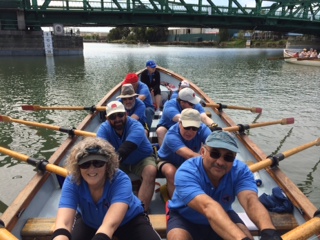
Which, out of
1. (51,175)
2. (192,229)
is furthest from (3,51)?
(192,229)

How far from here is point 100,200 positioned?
9.27 ft

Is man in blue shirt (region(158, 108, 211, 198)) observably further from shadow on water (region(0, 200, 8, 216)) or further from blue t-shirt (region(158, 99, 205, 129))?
shadow on water (region(0, 200, 8, 216))

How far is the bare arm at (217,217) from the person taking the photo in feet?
8.07

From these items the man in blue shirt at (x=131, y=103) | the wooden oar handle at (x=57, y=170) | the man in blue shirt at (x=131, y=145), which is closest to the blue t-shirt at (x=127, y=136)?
the man in blue shirt at (x=131, y=145)

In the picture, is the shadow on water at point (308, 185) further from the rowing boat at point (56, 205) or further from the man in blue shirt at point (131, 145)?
the man in blue shirt at point (131, 145)

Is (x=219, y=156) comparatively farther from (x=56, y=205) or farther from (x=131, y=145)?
(x=56, y=205)

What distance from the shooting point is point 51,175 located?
441cm

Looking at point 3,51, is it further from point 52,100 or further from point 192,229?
point 192,229

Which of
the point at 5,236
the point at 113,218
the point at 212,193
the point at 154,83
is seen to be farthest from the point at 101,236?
the point at 154,83

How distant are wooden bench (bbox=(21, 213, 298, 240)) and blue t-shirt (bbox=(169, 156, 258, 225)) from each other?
49cm

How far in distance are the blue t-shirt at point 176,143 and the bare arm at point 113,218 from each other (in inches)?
58.6

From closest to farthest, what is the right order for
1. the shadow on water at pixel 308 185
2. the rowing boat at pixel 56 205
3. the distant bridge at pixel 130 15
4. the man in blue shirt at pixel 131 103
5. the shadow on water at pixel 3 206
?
the rowing boat at pixel 56 205, the shadow on water at pixel 3 206, the man in blue shirt at pixel 131 103, the shadow on water at pixel 308 185, the distant bridge at pixel 130 15

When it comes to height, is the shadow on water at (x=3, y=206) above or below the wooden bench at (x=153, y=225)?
below

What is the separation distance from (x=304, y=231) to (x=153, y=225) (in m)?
1.58
